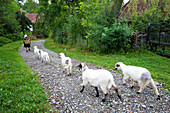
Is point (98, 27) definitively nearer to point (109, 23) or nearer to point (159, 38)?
point (109, 23)

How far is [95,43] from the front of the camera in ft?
44.1

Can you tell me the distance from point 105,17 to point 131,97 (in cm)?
1028

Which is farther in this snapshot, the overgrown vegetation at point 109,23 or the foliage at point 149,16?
the foliage at point 149,16

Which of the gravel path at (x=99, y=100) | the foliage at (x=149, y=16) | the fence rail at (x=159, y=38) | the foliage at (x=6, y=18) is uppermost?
the foliage at (x=6, y=18)

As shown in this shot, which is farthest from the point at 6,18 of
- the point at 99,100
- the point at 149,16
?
the point at 149,16

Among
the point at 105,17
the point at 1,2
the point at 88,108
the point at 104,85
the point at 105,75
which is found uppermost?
the point at 1,2

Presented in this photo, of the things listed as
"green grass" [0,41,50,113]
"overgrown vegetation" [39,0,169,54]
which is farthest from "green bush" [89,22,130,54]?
"green grass" [0,41,50,113]

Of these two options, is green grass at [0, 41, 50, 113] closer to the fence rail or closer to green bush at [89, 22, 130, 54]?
green bush at [89, 22, 130, 54]

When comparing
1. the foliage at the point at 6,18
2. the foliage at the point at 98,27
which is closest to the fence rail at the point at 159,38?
the foliage at the point at 98,27

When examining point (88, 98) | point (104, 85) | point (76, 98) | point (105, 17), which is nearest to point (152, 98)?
point (104, 85)

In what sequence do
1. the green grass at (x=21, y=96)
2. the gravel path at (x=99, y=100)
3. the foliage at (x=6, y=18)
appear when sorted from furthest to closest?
the foliage at (x=6, y=18)
the gravel path at (x=99, y=100)
the green grass at (x=21, y=96)

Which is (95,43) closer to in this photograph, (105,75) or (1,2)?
(105,75)

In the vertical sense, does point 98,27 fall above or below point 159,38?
above

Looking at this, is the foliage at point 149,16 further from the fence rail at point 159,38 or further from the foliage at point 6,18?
the foliage at point 6,18
